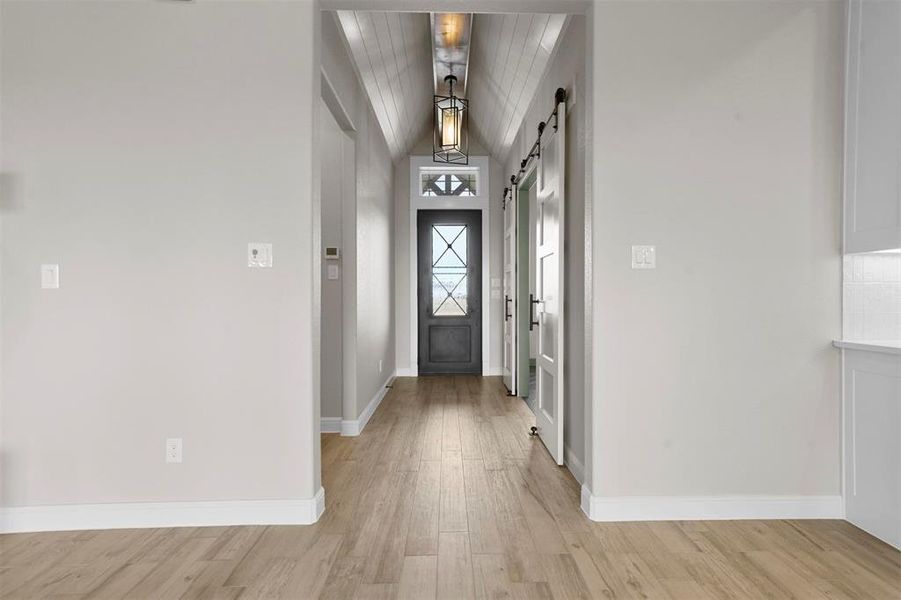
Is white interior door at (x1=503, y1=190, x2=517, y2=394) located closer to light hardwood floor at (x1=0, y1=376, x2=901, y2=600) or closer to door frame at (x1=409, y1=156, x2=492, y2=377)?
door frame at (x1=409, y1=156, x2=492, y2=377)

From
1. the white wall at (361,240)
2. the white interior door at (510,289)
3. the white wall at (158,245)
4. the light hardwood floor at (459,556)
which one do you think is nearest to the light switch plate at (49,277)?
the white wall at (158,245)

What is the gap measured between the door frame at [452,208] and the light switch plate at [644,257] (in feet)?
14.1

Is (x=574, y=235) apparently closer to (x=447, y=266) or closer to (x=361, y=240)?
(x=361, y=240)

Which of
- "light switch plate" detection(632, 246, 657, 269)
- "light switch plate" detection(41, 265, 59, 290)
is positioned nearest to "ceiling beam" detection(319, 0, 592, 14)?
"light switch plate" detection(632, 246, 657, 269)

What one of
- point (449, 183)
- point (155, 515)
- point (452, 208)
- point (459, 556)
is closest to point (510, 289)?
point (452, 208)

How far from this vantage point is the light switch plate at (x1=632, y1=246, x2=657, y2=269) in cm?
241

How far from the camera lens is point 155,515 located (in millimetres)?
2355

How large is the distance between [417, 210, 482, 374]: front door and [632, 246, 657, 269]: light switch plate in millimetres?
4339

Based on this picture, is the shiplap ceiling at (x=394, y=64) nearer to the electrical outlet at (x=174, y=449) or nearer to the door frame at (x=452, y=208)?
the door frame at (x=452, y=208)

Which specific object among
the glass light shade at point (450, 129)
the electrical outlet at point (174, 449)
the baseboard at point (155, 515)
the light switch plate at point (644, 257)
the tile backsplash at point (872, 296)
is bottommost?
the baseboard at point (155, 515)

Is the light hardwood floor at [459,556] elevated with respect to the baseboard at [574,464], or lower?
lower

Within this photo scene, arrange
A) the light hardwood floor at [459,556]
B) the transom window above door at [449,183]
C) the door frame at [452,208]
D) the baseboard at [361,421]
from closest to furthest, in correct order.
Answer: the light hardwood floor at [459,556] → the baseboard at [361,421] → the door frame at [452,208] → the transom window above door at [449,183]

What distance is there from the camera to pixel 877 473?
7.34 ft

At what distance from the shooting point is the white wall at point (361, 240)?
345cm
